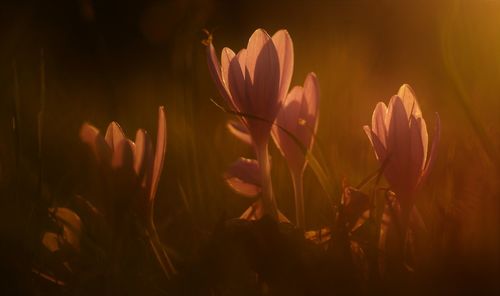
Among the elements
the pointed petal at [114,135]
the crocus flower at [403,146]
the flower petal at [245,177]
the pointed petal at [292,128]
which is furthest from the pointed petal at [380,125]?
the pointed petal at [114,135]

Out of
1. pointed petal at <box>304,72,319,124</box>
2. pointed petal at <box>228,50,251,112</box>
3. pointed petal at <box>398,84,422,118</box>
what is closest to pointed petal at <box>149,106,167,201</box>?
pointed petal at <box>228,50,251,112</box>

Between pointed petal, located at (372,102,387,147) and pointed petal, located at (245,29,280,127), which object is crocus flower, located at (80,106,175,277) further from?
pointed petal, located at (372,102,387,147)

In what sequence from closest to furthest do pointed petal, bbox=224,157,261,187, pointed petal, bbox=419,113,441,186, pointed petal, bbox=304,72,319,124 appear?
1. pointed petal, bbox=419,113,441,186
2. pointed petal, bbox=304,72,319,124
3. pointed petal, bbox=224,157,261,187

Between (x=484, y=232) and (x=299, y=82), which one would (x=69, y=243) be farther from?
(x=299, y=82)

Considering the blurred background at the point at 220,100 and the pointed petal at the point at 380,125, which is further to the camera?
the blurred background at the point at 220,100

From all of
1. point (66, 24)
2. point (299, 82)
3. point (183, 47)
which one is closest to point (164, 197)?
point (183, 47)

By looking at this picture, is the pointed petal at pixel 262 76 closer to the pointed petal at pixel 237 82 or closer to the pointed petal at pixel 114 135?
the pointed petal at pixel 237 82

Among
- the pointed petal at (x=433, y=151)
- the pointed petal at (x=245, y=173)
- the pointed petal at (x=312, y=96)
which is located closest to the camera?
the pointed petal at (x=433, y=151)
